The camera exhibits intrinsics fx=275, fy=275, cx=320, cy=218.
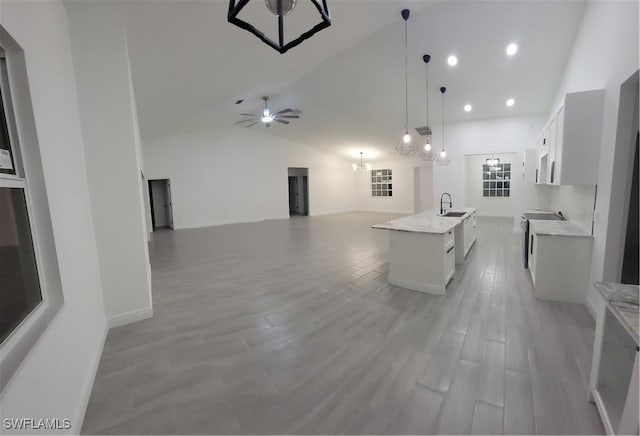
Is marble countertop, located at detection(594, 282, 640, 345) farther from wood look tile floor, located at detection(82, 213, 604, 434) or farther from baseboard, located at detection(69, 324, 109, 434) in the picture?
baseboard, located at detection(69, 324, 109, 434)

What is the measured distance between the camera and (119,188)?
2.60 m

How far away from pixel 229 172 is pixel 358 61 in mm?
6119

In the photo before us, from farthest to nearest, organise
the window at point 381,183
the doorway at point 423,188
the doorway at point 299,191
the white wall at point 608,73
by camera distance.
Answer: the window at point 381,183
the doorway at point 299,191
the doorway at point 423,188
the white wall at point 608,73

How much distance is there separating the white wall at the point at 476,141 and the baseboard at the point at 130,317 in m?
7.60

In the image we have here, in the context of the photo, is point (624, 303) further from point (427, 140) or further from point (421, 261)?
point (427, 140)

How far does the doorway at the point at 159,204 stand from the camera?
30.6 ft

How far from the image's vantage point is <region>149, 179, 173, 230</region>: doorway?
933 cm

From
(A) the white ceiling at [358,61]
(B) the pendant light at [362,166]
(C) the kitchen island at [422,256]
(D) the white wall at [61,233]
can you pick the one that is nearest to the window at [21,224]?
(D) the white wall at [61,233]

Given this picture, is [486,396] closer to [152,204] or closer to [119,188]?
[119,188]

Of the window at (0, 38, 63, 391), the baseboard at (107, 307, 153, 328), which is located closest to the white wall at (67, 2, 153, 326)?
the baseboard at (107, 307, 153, 328)

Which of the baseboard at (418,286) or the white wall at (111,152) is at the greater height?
the white wall at (111,152)

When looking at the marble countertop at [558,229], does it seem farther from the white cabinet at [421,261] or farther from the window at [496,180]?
the window at [496,180]

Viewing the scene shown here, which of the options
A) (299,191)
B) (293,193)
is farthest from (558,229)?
(293,193)

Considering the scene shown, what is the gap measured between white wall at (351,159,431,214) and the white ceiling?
14.7 feet
